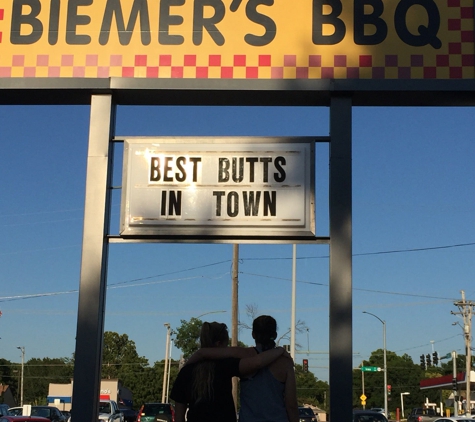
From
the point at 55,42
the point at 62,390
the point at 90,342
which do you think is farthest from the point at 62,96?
the point at 62,390

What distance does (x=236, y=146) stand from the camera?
673cm

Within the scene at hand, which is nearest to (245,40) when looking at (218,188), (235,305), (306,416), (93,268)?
(218,188)

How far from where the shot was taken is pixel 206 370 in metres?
4.85

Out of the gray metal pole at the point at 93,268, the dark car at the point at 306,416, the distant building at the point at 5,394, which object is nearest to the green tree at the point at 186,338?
the distant building at the point at 5,394

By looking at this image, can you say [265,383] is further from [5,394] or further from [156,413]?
[5,394]

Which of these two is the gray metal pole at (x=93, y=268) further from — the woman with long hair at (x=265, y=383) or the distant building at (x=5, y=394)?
the distant building at (x=5, y=394)

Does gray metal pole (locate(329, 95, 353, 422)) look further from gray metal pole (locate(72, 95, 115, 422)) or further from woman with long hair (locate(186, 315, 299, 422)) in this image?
gray metal pole (locate(72, 95, 115, 422))

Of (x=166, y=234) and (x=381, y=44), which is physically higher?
(x=381, y=44)

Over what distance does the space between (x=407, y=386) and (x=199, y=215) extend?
12270 centimetres

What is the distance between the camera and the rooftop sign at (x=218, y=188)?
6.58 meters

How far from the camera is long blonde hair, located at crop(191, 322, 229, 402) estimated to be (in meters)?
4.82

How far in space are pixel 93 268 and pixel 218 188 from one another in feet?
4.18

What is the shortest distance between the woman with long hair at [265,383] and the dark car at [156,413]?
25233 millimetres

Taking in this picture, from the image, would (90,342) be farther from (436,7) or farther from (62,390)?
(62,390)
